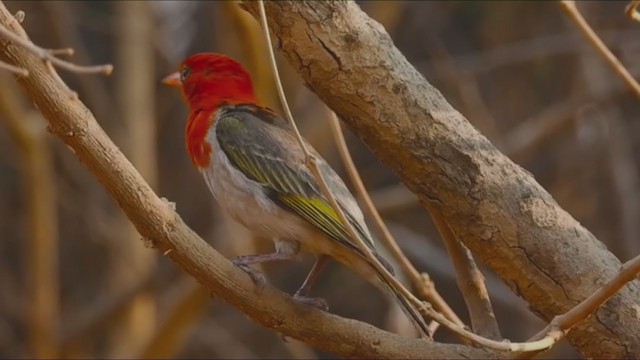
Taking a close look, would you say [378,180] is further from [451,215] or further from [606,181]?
[451,215]

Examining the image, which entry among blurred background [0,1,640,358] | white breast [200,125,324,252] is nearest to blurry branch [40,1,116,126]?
blurred background [0,1,640,358]

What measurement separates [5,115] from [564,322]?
3.29 meters

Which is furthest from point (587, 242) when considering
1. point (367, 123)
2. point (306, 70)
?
point (306, 70)

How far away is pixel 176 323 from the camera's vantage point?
4.84m

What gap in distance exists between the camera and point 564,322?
248 centimetres

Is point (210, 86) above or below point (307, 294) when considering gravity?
above

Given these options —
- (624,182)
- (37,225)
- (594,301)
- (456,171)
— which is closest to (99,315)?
(37,225)

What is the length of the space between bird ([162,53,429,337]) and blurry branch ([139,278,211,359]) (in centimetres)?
130

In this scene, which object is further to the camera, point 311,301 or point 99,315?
point 99,315

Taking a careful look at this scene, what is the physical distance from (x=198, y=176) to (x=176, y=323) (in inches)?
79.1

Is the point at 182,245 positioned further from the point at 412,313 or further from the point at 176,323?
the point at 176,323

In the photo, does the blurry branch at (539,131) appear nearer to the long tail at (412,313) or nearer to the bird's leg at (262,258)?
the bird's leg at (262,258)

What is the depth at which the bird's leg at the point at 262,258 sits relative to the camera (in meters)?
→ 2.74

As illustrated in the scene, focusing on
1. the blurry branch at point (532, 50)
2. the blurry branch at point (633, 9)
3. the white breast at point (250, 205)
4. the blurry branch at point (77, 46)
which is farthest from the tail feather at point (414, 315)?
the blurry branch at point (77, 46)
